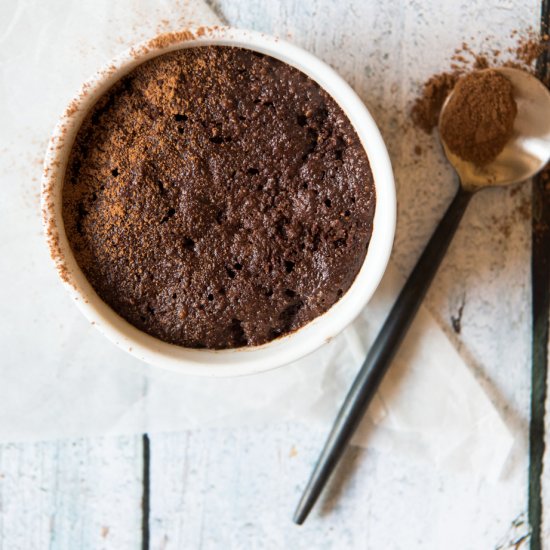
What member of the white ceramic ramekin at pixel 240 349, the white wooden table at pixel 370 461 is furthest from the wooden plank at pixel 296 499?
the white ceramic ramekin at pixel 240 349

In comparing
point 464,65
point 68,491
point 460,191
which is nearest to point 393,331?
point 460,191

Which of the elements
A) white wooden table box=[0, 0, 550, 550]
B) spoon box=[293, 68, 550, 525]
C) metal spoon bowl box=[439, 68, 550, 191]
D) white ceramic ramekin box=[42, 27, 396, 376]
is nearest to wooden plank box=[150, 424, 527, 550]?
white wooden table box=[0, 0, 550, 550]

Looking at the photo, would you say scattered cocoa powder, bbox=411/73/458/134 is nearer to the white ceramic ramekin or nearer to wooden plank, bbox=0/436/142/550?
the white ceramic ramekin

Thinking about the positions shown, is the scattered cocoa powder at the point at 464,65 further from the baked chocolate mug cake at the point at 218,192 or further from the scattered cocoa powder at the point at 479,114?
the baked chocolate mug cake at the point at 218,192

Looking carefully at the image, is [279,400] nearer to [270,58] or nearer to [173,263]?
[173,263]

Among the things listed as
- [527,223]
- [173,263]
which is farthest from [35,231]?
[527,223]

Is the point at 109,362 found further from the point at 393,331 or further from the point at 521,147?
the point at 521,147
